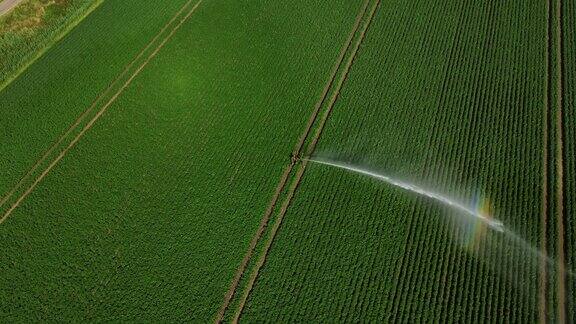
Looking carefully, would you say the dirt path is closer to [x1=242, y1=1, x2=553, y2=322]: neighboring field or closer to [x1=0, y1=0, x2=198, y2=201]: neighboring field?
[x1=0, y1=0, x2=198, y2=201]: neighboring field

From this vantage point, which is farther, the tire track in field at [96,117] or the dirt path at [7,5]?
the dirt path at [7,5]

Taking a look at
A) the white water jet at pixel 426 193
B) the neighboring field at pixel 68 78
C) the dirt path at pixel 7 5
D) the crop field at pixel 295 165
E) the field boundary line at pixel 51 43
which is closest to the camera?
the crop field at pixel 295 165

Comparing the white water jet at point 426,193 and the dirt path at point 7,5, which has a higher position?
the dirt path at point 7,5

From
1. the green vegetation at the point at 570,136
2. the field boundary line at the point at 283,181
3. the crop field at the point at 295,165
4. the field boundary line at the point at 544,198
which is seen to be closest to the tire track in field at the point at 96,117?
the crop field at the point at 295,165

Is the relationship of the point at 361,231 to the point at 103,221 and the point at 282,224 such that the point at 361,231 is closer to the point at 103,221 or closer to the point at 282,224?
the point at 282,224

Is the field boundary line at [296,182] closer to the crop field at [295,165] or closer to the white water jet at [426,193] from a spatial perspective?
the crop field at [295,165]

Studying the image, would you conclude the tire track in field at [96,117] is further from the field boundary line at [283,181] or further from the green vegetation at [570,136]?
the green vegetation at [570,136]

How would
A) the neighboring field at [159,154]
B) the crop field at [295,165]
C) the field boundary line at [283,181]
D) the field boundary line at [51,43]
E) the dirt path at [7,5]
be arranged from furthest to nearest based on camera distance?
the dirt path at [7,5], the field boundary line at [51,43], the neighboring field at [159,154], the field boundary line at [283,181], the crop field at [295,165]
